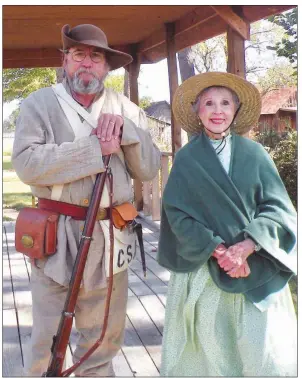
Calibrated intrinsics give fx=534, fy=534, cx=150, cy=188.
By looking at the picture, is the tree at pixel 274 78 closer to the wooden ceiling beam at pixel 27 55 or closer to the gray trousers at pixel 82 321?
the wooden ceiling beam at pixel 27 55

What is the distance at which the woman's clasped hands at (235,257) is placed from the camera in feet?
6.73

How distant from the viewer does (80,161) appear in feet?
7.27

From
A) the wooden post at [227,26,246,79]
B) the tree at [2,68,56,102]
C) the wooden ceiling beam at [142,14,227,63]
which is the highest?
the tree at [2,68,56,102]

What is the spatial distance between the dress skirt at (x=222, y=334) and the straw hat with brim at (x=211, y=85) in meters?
0.67

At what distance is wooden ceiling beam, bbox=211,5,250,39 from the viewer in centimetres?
337

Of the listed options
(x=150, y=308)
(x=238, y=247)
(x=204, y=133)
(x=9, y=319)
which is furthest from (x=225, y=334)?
(x=9, y=319)

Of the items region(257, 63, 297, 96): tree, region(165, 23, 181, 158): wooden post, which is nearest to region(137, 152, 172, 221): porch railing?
region(165, 23, 181, 158): wooden post

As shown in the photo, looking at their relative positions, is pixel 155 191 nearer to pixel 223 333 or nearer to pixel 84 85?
pixel 84 85

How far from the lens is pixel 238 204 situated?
211 cm

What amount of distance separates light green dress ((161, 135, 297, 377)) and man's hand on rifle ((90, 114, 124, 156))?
1.37 ft

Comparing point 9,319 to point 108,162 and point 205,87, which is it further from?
point 205,87

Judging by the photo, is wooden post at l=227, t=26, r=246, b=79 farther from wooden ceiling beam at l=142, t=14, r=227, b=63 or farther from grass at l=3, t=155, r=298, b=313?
grass at l=3, t=155, r=298, b=313

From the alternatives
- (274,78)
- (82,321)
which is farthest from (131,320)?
(274,78)

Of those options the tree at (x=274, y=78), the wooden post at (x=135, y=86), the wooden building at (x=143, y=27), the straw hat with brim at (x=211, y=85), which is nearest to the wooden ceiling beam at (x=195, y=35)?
the wooden building at (x=143, y=27)
